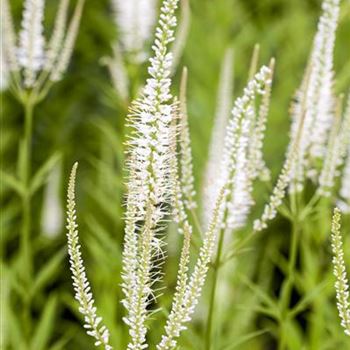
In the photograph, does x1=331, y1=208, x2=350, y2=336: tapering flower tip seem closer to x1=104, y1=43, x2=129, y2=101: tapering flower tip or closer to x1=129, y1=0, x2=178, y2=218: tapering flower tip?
x1=129, y1=0, x2=178, y2=218: tapering flower tip

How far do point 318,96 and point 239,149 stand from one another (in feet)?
2.54

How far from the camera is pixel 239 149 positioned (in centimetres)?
301

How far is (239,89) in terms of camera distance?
24.8ft

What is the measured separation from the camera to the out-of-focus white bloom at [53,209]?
6137mm

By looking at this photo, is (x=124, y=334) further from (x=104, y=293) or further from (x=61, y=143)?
Result: (x=61, y=143)

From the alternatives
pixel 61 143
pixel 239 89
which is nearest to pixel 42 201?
pixel 61 143

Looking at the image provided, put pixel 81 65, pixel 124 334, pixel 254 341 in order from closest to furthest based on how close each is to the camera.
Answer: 1. pixel 124 334
2. pixel 254 341
3. pixel 81 65

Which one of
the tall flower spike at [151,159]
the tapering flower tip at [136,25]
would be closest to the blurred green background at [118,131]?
the tapering flower tip at [136,25]

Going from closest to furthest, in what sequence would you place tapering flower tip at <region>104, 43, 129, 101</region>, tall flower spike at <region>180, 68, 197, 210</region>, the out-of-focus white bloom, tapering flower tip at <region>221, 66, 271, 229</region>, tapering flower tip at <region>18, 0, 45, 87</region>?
tapering flower tip at <region>221, 66, 271, 229</region> → tall flower spike at <region>180, 68, 197, 210</region> → tapering flower tip at <region>18, 0, 45, 87</region> → tapering flower tip at <region>104, 43, 129, 101</region> → the out-of-focus white bloom

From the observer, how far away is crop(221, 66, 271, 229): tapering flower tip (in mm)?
2852

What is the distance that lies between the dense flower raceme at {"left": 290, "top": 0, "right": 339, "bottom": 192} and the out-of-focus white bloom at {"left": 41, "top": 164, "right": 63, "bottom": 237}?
2598 mm

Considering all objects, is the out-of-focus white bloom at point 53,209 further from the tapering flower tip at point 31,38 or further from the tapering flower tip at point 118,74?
the tapering flower tip at point 31,38

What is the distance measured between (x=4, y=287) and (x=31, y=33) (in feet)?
4.04

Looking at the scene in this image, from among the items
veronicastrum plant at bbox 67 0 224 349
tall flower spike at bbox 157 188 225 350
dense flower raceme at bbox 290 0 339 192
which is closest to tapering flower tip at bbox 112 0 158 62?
dense flower raceme at bbox 290 0 339 192
